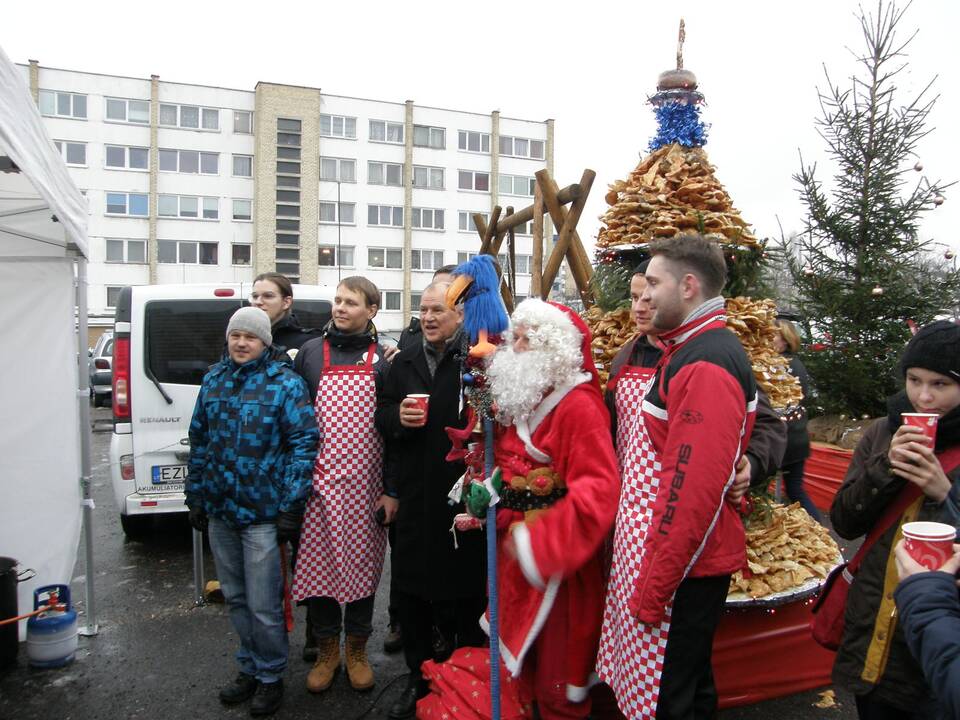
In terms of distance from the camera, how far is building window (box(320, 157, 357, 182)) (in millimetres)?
42188

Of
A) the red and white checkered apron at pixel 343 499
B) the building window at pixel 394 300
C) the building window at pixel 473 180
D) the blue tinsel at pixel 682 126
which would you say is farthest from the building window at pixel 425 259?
the red and white checkered apron at pixel 343 499

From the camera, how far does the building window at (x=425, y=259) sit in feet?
142

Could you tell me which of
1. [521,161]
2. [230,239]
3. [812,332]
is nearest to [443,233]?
[521,161]

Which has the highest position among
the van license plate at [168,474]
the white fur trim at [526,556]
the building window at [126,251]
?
the building window at [126,251]

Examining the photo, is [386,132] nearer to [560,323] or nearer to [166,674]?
[166,674]

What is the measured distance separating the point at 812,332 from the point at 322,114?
1546 inches

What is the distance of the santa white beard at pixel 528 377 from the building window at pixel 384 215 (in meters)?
41.6

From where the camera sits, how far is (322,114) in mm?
42094

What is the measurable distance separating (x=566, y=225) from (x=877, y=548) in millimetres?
3426

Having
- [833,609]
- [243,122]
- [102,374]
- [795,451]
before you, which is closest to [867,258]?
[795,451]

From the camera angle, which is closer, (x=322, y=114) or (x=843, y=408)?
(x=843, y=408)

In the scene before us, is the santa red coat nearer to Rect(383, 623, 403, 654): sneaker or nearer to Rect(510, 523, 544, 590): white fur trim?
Rect(510, 523, 544, 590): white fur trim

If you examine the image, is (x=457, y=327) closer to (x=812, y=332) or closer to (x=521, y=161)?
(x=812, y=332)

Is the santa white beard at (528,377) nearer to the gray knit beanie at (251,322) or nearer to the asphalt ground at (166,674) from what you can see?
the gray knit beanie at (251,322)
